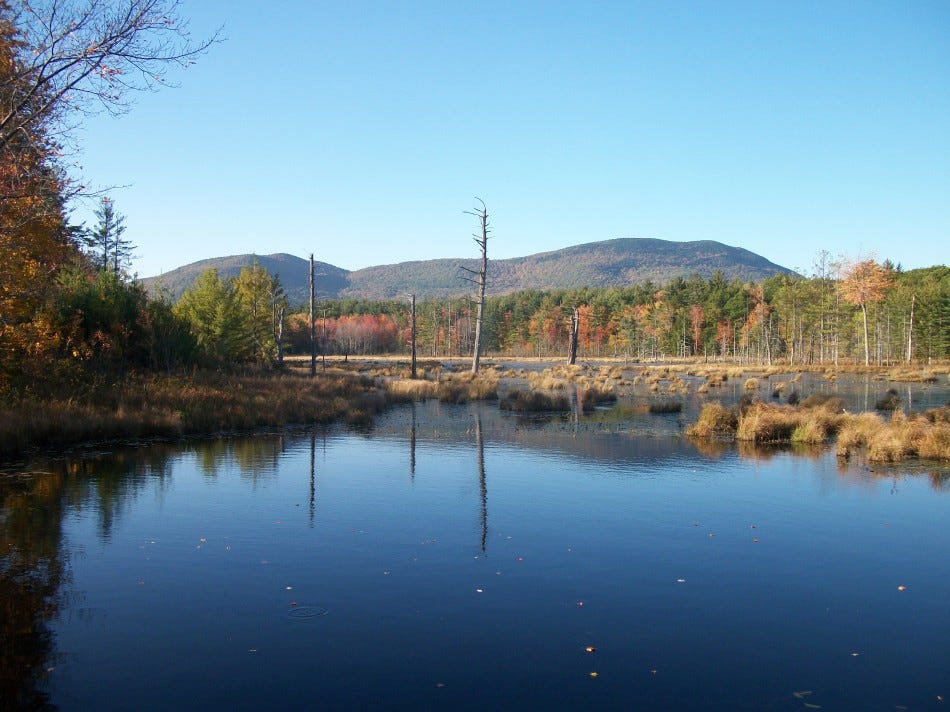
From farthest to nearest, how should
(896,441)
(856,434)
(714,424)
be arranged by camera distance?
(714,424) < (856,434) < (896,441)

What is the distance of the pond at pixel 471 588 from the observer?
6.14m

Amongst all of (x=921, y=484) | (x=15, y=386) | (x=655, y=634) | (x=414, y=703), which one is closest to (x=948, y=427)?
(x=921, y=484)

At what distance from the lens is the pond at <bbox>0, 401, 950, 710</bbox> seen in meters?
6.14

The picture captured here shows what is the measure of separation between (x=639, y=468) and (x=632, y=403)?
667 inches

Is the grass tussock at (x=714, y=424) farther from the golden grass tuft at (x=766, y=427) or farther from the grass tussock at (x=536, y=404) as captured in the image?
the grass tussock at (x=536, y=404)

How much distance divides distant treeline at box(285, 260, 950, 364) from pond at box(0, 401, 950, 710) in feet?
202

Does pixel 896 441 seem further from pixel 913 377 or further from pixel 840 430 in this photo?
pixel 913 377

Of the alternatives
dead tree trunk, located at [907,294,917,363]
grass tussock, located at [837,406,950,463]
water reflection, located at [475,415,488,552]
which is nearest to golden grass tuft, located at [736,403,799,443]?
grass tussock, located at [837,406,950,463]

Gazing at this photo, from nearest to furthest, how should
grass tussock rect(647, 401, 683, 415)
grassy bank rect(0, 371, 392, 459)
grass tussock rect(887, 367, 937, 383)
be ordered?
grassy bank rect(0, 371, 392, 459)
grass tussock rect(647, 401, 683, 415)
grass tussock rect(887, 367, 937, 383)

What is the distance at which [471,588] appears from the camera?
844 centimetres

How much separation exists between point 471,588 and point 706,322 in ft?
324

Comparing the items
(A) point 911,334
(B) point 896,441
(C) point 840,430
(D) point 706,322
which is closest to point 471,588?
(B) point 896,441

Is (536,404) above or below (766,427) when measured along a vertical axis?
above

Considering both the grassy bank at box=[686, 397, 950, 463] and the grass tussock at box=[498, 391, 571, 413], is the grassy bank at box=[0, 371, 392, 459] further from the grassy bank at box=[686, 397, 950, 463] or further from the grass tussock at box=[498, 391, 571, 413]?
the grassy bank at box=[686, 397, 950, 463]
